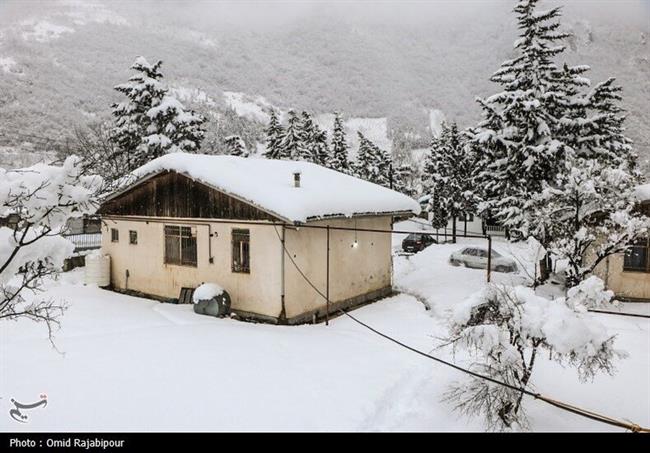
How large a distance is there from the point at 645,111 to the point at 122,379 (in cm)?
8560

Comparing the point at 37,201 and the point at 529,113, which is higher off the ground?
the point at 529,113

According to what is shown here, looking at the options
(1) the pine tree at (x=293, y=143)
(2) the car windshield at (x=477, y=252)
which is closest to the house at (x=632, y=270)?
(2) the car windshield at (x=477, y=252)

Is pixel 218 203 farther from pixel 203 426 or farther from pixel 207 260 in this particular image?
pixel 203 426

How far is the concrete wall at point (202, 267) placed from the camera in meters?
13.0

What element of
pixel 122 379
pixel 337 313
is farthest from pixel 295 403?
pixel 337 313

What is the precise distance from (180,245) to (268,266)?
4.25 metres

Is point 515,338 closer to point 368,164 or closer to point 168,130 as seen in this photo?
Answer: point 168,130

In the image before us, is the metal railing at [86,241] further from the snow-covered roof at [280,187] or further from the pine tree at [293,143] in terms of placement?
the pine tree at [293,143]

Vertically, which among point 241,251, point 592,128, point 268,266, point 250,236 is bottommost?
point 268,266

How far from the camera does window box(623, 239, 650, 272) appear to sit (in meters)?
17.2

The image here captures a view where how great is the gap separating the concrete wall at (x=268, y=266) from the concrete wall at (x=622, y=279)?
9.01 metres

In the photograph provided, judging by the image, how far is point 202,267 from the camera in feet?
48.0

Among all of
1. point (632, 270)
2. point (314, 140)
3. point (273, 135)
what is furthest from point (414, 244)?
point (273, 135)
